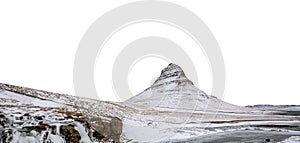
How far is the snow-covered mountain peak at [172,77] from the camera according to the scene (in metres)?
73.3

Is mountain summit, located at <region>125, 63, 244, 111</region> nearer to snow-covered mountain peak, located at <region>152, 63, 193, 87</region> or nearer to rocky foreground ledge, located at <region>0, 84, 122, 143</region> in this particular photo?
snow-covered mountain peak, located at <region>152, 63, 193, 87</region>

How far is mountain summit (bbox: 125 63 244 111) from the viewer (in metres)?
59.4

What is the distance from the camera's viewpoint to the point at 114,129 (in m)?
21.5

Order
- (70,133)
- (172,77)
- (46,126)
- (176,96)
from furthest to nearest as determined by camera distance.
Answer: (172,77), (176,96), (70,133), (46,126)

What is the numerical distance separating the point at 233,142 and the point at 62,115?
13.1 meters

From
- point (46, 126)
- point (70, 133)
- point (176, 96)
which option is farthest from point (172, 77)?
point (46, 126)

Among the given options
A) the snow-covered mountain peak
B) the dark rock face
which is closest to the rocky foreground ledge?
the dark rock face

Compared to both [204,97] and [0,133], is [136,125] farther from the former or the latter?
[204,97]

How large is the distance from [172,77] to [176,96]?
1285 cm

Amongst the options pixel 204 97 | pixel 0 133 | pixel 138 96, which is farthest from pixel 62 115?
pixel 138 96

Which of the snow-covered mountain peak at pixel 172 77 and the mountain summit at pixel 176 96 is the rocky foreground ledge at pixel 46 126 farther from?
the snow-covered mountain peak at pixel 172 77

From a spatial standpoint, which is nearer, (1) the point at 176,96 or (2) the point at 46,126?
(2) the point at 46,126

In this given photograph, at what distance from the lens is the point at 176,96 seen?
64.4 metres

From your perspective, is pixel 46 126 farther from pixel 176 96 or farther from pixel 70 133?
pixel 176 96
